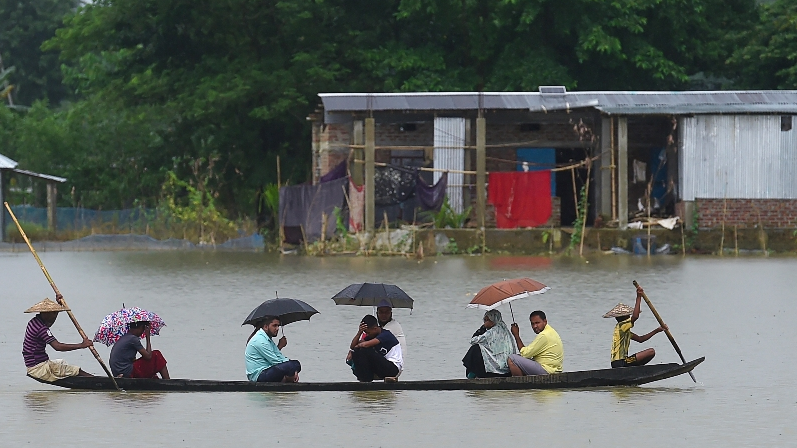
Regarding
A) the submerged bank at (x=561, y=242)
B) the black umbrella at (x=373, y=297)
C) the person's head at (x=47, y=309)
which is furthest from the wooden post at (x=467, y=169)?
the person's head at (x=47, y=309)

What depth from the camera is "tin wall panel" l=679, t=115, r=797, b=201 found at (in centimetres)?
3253

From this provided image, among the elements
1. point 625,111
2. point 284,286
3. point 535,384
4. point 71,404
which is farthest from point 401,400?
point 625,111

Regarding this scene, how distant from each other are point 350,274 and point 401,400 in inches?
567

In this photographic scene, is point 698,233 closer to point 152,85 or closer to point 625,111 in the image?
point 625,111

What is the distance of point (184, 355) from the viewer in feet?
54.1

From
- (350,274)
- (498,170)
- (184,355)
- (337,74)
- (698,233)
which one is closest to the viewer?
(184,355)

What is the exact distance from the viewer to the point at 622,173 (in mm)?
32438

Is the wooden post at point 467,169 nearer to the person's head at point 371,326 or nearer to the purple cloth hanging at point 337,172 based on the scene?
the purple cloth hanging at point 337,172

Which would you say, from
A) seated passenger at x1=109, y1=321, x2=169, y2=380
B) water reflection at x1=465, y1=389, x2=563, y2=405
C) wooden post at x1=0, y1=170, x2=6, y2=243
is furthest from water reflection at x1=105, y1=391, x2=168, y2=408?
wooden post at x1=0, y1=170, x2=6, y2=243

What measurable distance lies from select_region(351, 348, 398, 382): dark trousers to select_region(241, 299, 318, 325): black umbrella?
641 millimetres

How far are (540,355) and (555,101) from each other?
858 inches

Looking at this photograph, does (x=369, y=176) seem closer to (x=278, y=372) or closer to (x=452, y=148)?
(x=452, y=148)

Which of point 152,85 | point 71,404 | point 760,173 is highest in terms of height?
point 152,85

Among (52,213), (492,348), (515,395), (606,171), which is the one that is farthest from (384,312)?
(52,213)
